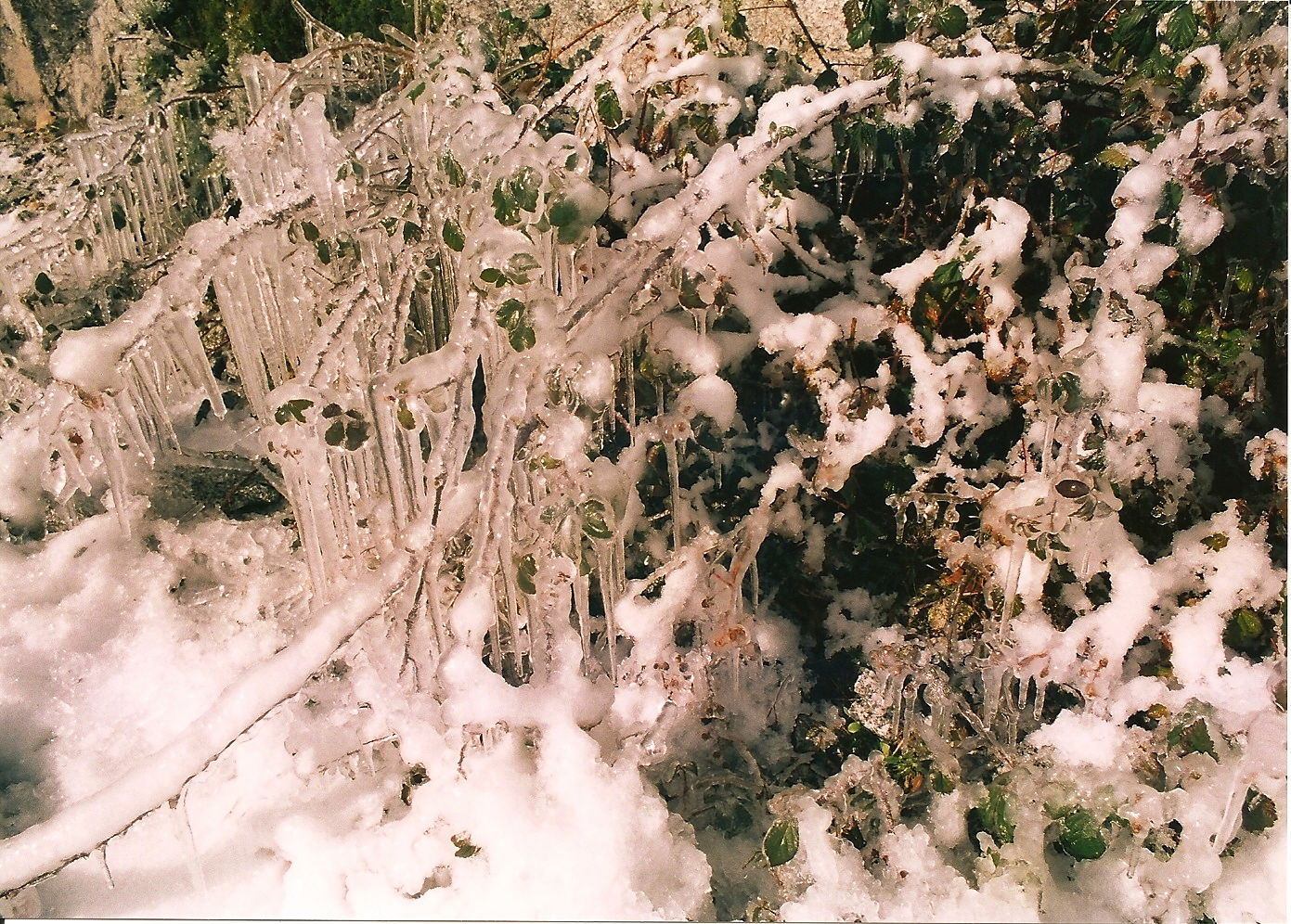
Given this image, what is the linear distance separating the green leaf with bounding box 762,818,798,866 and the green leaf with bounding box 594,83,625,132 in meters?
1.26

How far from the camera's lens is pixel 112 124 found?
2.12 meters

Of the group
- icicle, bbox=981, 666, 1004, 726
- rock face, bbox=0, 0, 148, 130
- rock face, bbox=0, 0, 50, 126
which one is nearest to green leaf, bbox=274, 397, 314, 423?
icicle, bbox=981, 666, 1004, 726

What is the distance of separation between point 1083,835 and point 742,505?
781 mm

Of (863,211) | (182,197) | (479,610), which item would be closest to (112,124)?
(182,197)

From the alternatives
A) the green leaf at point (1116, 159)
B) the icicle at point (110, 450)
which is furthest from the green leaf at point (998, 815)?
the icicle at point (110, 450)

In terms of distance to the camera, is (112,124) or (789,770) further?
(112,124)

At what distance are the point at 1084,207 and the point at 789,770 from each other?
1144 millimetres

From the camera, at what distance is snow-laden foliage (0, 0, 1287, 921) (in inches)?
50.7

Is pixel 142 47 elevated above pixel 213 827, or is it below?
above

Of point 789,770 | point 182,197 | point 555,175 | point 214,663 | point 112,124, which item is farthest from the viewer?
point 182,197

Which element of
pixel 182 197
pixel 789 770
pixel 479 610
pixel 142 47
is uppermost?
pixel 142 47

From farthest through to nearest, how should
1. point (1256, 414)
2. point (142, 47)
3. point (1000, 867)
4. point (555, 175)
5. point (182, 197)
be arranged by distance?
1. point (142, 47)
2. point (182, 197)
3. point (1256, 414)
4. point (1000, 867)
5. point (555, 175)

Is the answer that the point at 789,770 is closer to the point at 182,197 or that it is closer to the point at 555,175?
the point at 555,175

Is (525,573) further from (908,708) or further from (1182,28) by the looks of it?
(1182,28)
